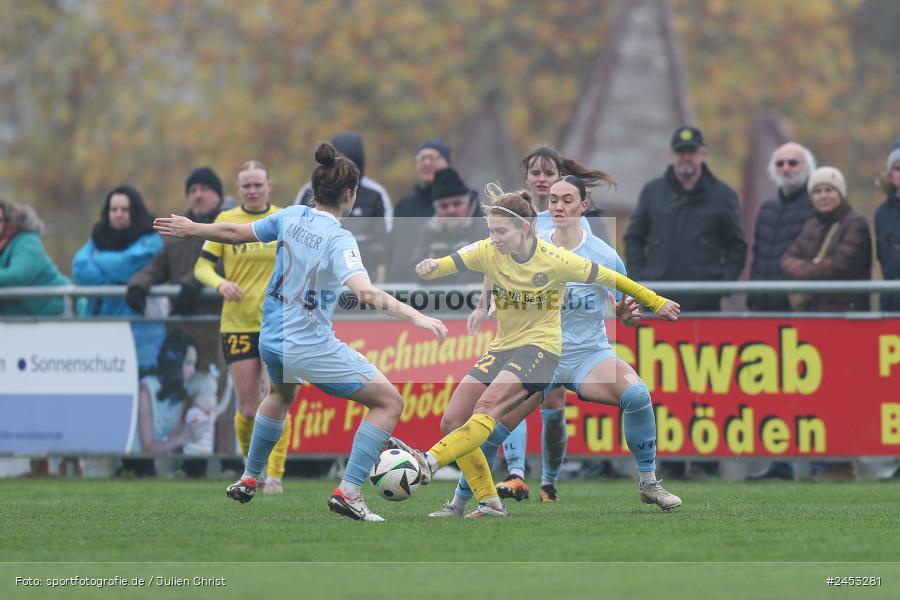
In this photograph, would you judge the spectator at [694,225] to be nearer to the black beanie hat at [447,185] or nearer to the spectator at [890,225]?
the spectator at [890,225]

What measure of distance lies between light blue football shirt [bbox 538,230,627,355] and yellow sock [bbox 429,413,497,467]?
1165 millimetres

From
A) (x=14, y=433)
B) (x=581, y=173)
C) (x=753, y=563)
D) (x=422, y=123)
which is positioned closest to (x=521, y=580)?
(x=753, y=563)

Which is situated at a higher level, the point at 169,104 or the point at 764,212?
the point at 169,104

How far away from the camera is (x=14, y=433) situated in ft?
48.0

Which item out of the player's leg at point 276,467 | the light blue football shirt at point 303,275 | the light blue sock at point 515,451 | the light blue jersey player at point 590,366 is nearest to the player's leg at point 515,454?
the light blue sock at point 515,451

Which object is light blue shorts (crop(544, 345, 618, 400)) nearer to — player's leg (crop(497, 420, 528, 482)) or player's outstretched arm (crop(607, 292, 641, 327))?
player's outstretched arm (crop(607, 292, 641, 327))

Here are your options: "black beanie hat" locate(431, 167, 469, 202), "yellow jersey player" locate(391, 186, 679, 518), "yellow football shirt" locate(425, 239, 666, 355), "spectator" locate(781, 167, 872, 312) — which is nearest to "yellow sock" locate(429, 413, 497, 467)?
"yellow jersey player" locate(391, 186, 679, 518)

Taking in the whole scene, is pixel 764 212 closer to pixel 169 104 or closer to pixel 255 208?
pixel 255 208

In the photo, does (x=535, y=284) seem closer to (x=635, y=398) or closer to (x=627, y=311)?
(x=627, y=311)

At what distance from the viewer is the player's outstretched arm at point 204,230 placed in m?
9.70

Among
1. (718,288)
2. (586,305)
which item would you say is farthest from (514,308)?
(718,288)

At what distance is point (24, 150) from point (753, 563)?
37502 mm

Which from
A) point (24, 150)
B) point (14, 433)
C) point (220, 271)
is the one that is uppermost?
A: point (24, 150)

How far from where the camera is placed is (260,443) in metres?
10.7
